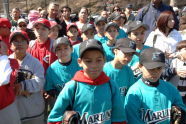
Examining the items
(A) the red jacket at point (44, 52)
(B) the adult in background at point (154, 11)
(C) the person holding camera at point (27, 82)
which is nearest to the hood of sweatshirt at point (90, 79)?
(C) the person holding camera at point (27, 82)

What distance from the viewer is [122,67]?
146 inches

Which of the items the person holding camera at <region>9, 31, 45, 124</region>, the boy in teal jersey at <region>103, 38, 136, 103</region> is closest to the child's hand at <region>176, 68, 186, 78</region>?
the boy in teal jersey at <region>103, 38, 136, 103</region>

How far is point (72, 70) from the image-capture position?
3.85 meters

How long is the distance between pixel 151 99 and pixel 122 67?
0.92m

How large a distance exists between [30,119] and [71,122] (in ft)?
4.41

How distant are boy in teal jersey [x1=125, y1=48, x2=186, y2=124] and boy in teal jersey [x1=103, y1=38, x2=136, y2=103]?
66cm

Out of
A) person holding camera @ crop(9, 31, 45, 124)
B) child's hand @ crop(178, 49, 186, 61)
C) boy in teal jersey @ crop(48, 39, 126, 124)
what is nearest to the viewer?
boy in teal jersey @ crop(48, 39, 126, 124)

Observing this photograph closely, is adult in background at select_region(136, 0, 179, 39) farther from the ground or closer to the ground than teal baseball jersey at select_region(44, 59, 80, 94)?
farther from the ground

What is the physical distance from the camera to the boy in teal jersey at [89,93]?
104 inches

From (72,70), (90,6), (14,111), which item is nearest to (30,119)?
(14,111)

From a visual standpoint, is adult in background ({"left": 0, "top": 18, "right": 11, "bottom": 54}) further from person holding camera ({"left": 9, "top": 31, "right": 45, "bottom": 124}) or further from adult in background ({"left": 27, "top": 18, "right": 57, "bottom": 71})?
person holding camera ({"left": 9, "top": 31, "right": 45, "bottom": 124})

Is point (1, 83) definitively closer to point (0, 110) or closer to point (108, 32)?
point (0, 110)

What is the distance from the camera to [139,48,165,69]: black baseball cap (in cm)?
289

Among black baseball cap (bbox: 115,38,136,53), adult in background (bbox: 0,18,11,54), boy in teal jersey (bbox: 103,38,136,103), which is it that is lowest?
boy in teal jersey (bbox: 103,38,136,103)
